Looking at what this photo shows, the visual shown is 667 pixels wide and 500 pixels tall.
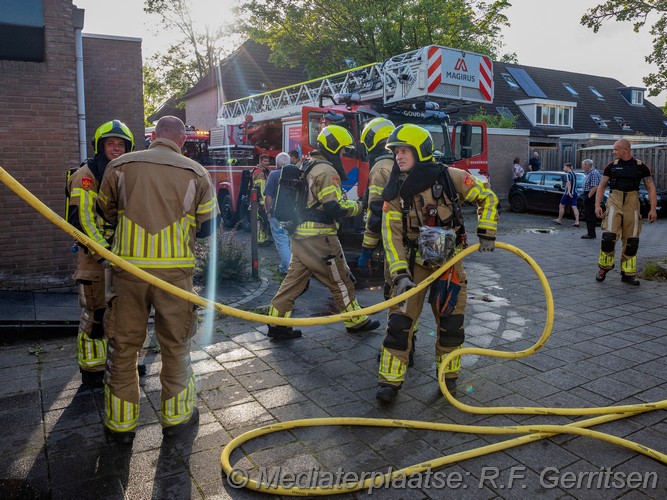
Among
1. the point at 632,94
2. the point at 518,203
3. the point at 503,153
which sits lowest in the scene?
the point at 518,203

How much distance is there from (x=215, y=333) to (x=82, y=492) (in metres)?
2.75

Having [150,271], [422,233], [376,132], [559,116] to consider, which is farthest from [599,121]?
[150,271]

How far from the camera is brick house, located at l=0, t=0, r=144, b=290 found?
6.77 metres

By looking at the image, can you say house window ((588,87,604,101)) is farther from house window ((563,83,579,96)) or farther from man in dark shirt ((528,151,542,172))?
man in dark shirt ((528,151,542,172))

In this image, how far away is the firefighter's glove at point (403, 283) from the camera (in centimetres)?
Answer: 389

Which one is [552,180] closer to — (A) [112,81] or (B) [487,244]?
(A) [112,81]

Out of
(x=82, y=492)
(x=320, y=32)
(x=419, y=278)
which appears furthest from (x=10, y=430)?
(x=320, y=32)

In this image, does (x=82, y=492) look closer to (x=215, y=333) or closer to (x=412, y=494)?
(x=412, y=494)

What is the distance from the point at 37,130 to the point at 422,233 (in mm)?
5387

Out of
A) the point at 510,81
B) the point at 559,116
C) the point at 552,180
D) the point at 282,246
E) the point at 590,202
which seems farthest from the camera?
the point at 510,81

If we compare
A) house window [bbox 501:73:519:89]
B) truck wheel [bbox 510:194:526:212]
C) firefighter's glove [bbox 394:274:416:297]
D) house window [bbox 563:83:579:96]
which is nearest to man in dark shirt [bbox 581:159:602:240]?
truck wheel [bbox 510:194:526:212]

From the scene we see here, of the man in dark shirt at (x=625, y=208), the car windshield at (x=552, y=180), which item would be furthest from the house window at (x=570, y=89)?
the man in dark shirt at (x=625, y=208)

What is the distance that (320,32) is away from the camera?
20375 mm

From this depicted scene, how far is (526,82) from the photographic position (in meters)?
33.9
